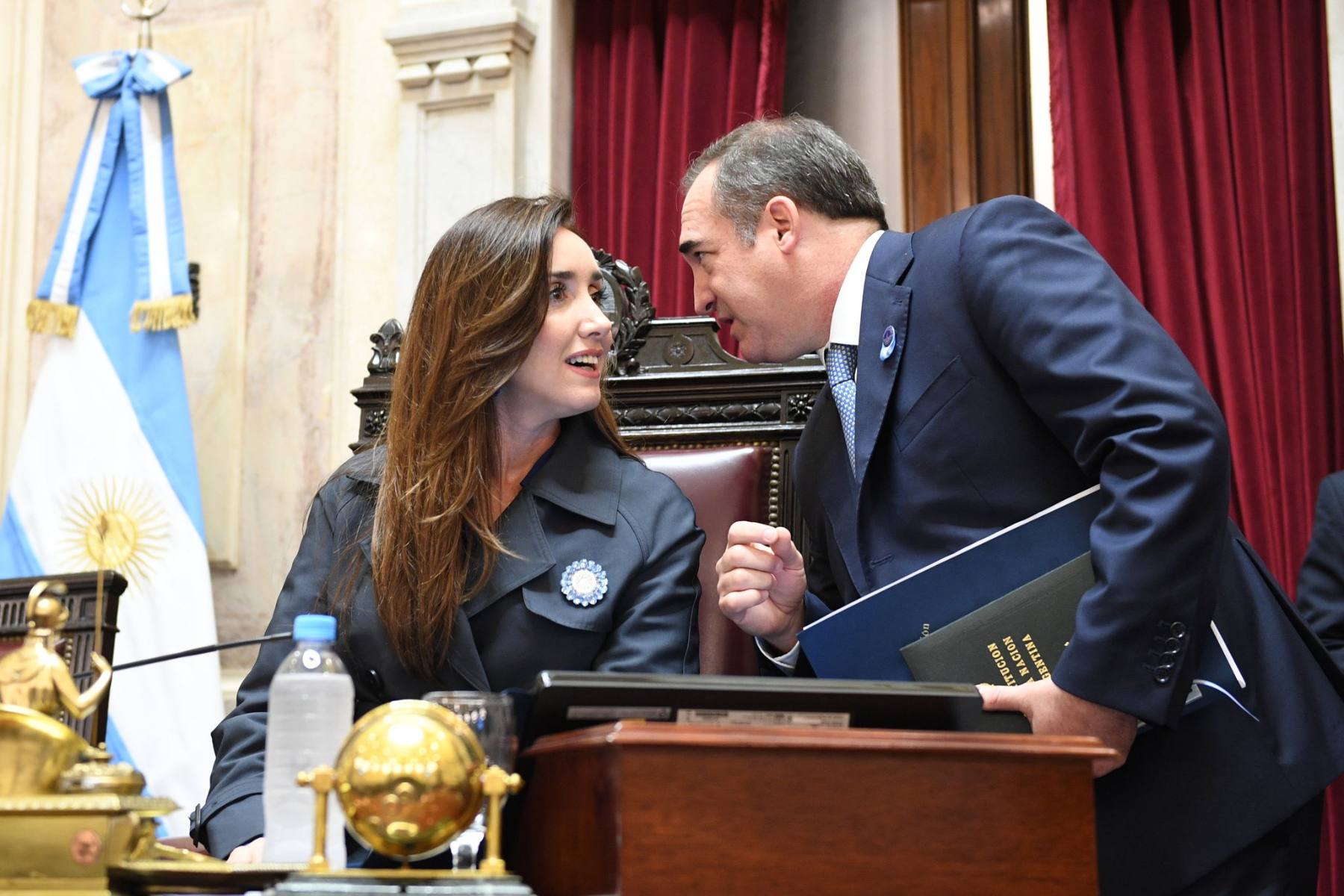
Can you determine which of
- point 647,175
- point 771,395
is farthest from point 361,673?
point 647,175

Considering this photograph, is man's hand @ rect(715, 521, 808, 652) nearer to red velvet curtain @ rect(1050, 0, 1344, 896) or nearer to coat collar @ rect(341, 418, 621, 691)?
coat collar @ rect(341, 418, 621, 691)

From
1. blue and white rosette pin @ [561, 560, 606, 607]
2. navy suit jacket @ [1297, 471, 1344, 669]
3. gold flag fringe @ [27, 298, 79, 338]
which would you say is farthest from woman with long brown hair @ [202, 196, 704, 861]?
gold flag fringe @ [27, 298, 79, 338]

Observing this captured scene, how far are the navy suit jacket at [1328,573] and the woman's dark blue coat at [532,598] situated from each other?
154cm

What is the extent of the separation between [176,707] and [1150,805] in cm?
276

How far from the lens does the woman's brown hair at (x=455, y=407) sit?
6.54 ft

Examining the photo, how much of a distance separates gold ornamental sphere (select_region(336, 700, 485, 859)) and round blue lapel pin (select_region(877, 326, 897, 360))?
102cm

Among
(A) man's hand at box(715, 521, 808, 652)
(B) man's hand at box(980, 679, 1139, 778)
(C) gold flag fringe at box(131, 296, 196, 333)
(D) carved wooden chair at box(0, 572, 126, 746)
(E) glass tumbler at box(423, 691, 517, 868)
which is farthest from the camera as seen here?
(C) gold flag fringe at box(131, 296, 196, 333)

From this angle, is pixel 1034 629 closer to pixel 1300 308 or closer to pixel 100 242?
pixel 1300 308

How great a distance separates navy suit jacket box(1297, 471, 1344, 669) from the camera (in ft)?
9.51

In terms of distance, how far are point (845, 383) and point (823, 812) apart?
1024mm

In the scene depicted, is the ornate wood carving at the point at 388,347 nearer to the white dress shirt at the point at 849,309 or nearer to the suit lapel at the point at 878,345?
the white dress shirt at the point at 849,309

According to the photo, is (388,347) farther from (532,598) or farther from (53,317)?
(53,317)

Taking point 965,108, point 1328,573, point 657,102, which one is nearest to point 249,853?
point 1328,573

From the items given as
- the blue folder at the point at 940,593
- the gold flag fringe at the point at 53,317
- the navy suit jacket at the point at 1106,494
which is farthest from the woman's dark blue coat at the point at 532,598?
the gold flag fringe at the point at 53,317
